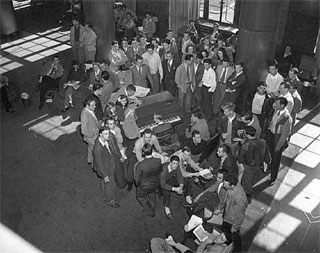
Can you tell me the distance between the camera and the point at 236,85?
9195 mm

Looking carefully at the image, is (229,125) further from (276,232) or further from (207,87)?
(207,87)

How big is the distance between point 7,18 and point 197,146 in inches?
469

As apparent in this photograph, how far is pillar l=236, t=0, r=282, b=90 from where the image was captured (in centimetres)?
1008

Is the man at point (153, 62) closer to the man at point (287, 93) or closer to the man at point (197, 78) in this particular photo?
the man at point (197, 78)

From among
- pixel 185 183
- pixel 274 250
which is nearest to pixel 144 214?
pixel 185 183

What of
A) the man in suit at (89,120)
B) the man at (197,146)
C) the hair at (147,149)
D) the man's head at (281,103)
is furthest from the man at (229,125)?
the man in suit at (89,120)

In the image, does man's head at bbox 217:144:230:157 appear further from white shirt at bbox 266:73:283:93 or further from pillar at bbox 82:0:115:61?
pillar at bbox 82:0:115:61

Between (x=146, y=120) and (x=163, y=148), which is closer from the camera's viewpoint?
(x=163, y=148)

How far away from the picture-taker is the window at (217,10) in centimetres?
1468

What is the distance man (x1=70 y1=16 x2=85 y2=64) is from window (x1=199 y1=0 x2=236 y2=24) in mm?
5348

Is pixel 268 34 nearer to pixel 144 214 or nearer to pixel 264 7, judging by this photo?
pixel 264 7

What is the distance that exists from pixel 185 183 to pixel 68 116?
4.92m

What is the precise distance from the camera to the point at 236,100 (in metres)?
9.62

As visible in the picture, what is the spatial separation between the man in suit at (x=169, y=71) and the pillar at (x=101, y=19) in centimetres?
318
